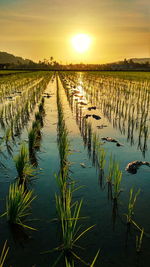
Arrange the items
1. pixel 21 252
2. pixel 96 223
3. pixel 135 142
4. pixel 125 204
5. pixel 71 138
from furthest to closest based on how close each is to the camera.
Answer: pixel 71 138 < pixel 135 142 < pixel 125 204 < pixel 96 223 < pixel 21 252

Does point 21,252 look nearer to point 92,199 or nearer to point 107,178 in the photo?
point 92,199

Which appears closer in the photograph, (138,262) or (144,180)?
(138,262)

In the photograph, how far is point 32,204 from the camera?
3.14 metres

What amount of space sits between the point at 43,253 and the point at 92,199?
1111 millimetres

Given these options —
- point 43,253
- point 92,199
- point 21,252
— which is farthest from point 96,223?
point 21,252

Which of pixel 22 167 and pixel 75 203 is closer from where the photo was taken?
pixel 75 203

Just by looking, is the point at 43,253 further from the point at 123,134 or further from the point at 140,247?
the point at 123,134

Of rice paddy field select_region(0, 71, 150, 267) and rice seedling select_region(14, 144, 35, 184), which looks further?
rice seedling select_region(14, 144, 35, 184)

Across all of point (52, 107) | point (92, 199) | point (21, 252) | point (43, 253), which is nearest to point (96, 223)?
point (92, 199)

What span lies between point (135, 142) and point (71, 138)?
155 centimetres

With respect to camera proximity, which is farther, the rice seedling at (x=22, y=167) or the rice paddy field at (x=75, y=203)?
the rice seedling at (x=22, y=167)

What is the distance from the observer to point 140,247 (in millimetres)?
2383

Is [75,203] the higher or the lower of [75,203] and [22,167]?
the lower

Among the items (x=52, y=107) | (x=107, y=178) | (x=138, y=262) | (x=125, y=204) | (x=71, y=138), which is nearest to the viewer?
(x=138, y=262)
